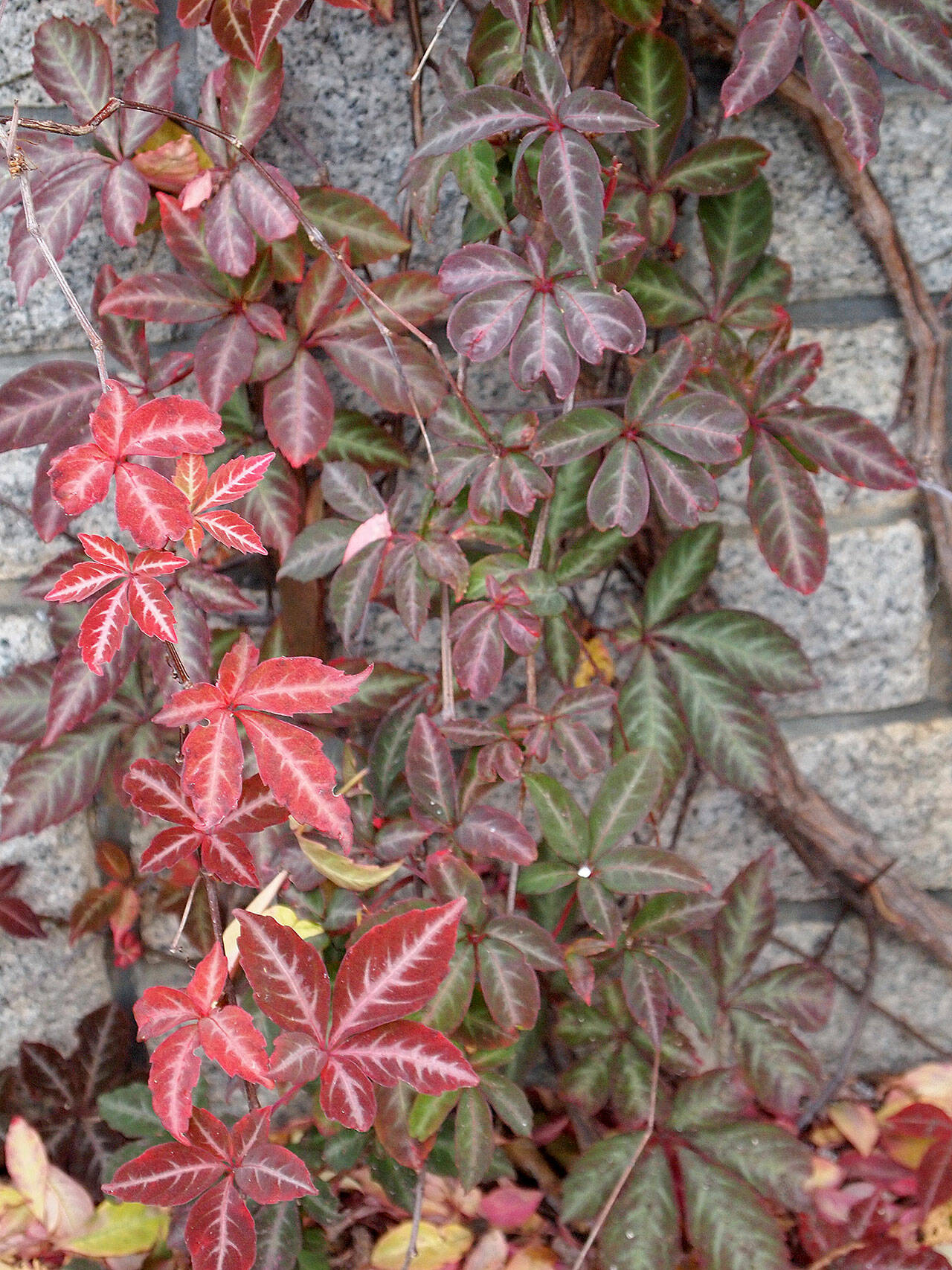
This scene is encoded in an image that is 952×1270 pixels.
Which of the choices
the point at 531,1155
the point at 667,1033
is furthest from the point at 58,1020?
the point at 667,1033

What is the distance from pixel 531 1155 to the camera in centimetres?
117

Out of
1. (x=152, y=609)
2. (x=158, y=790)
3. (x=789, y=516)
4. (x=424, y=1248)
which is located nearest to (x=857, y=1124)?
(x=424, y=1248)

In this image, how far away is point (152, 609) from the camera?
573mm

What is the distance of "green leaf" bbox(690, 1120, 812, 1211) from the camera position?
100 cm

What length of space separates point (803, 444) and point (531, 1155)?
2.89ft

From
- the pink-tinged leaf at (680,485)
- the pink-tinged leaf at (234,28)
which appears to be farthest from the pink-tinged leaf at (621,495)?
the pink-tinged leaf at (234,28)

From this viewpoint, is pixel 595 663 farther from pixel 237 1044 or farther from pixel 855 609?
pixel 237 1044

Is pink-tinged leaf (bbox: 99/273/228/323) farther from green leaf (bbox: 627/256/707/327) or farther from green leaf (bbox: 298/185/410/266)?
green leaf (bbox: 627/256/707/327)

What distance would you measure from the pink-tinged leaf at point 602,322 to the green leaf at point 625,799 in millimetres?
373

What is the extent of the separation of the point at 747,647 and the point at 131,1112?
0.83m

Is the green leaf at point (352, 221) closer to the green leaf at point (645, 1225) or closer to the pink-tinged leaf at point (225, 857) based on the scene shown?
the pink-tinged leaf at point (225, 857)

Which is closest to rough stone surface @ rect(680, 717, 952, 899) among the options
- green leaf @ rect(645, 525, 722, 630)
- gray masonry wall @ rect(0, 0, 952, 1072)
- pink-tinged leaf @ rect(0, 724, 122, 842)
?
gray masonry wall @ rect(0, 0, 952, 1072)

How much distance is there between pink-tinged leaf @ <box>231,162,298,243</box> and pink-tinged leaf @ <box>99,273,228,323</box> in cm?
9

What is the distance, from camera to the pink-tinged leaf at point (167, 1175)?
658mm
